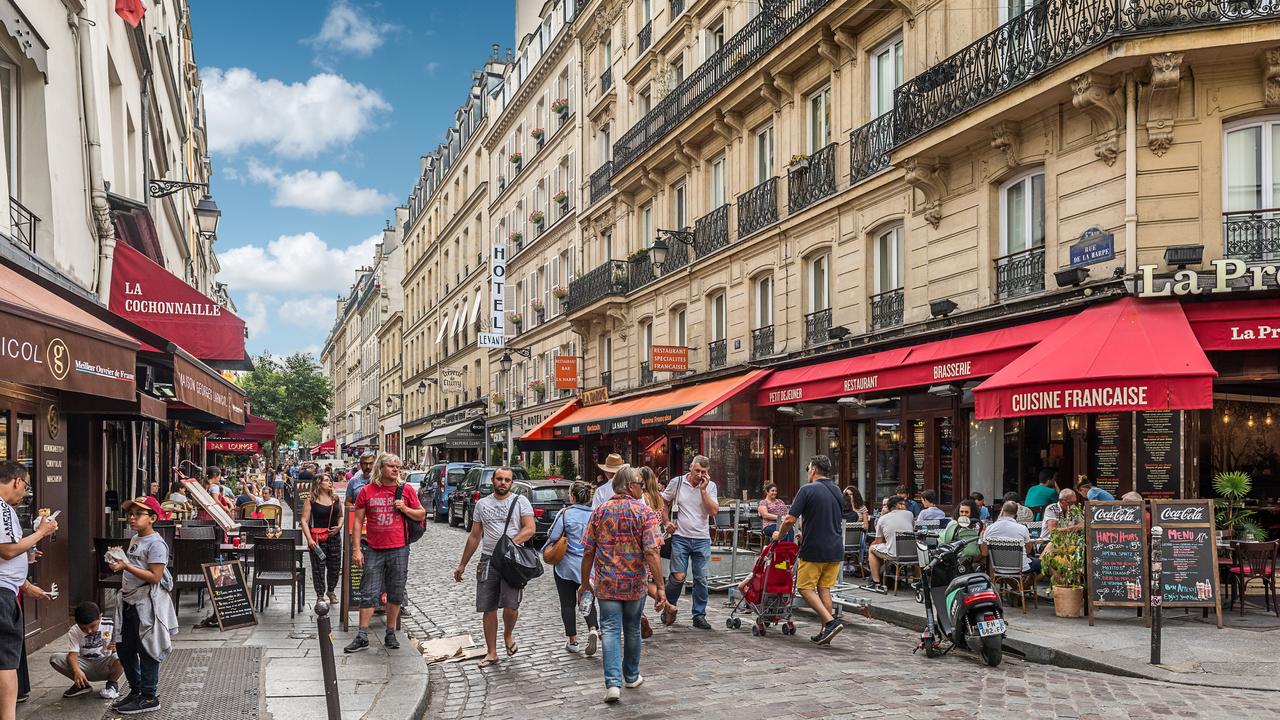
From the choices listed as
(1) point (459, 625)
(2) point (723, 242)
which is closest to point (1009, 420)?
(1) point (459, 625)

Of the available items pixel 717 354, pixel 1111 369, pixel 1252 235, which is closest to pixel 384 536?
pixel 1111 369

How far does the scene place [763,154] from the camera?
882 inches

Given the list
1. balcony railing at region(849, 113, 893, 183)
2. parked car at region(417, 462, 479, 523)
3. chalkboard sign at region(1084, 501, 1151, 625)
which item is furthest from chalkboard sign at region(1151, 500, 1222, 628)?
parked car at region(417, 462, 479, 523)

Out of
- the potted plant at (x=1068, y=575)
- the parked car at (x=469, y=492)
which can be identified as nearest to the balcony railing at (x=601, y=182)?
the parked car at (x=469, y=492)

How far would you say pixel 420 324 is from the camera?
62781mm

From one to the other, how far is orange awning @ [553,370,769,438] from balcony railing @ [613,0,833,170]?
6576 millimetres

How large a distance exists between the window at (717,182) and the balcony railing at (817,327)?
17.7 ft

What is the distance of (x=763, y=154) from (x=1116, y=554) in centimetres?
1375

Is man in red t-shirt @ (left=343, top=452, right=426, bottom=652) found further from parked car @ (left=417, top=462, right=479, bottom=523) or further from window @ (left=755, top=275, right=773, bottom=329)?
parked car @ (left=417, top=462, right=479, bottom=523)

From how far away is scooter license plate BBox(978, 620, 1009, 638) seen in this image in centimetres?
858

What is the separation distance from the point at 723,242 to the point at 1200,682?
16433mm

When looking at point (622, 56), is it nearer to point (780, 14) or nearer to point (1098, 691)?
point (780, 14)

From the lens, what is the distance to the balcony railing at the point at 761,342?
21297 mm

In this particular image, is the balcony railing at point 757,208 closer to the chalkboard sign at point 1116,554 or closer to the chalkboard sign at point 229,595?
the chalkboard sign at point 1116,554
